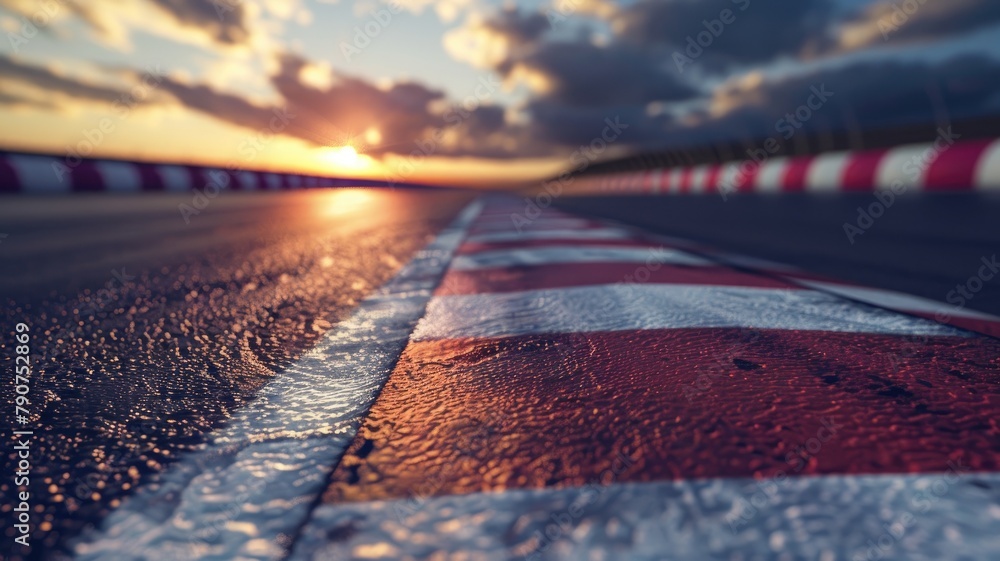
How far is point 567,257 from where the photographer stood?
2740mm

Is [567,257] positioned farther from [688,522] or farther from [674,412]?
[688,522]

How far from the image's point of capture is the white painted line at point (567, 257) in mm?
2629

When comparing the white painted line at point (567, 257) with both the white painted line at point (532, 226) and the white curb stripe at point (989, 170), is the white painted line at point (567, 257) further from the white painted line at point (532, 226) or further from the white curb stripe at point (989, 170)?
the white curb stripe at point (989, 170)

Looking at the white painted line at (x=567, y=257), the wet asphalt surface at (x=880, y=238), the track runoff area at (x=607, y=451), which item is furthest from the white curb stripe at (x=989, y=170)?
the track runoff area at (x=607, y=451)

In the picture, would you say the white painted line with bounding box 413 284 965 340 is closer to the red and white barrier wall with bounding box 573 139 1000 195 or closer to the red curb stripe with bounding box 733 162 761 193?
the red and white barrier wall with bounding box 573 139 1000 195

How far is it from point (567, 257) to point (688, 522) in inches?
86.4

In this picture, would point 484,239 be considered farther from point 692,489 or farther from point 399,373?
point 692,489

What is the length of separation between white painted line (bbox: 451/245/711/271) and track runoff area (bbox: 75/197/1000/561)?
1158mm

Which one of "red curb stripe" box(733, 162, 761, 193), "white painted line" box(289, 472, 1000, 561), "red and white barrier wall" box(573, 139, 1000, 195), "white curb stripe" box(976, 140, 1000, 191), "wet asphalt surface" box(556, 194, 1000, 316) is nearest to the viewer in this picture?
"white painted line" box(289, 472, 1000, 561)

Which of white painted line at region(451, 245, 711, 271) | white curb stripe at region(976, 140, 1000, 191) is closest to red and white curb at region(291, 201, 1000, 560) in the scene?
white painted line at region(451, 245, 711, 271)

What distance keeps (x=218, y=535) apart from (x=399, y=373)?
550 mm

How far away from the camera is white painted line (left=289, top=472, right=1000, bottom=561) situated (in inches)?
21.2

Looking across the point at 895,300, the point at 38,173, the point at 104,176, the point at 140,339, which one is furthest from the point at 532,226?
the point at 104,176

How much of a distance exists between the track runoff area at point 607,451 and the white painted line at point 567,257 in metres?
1.16
